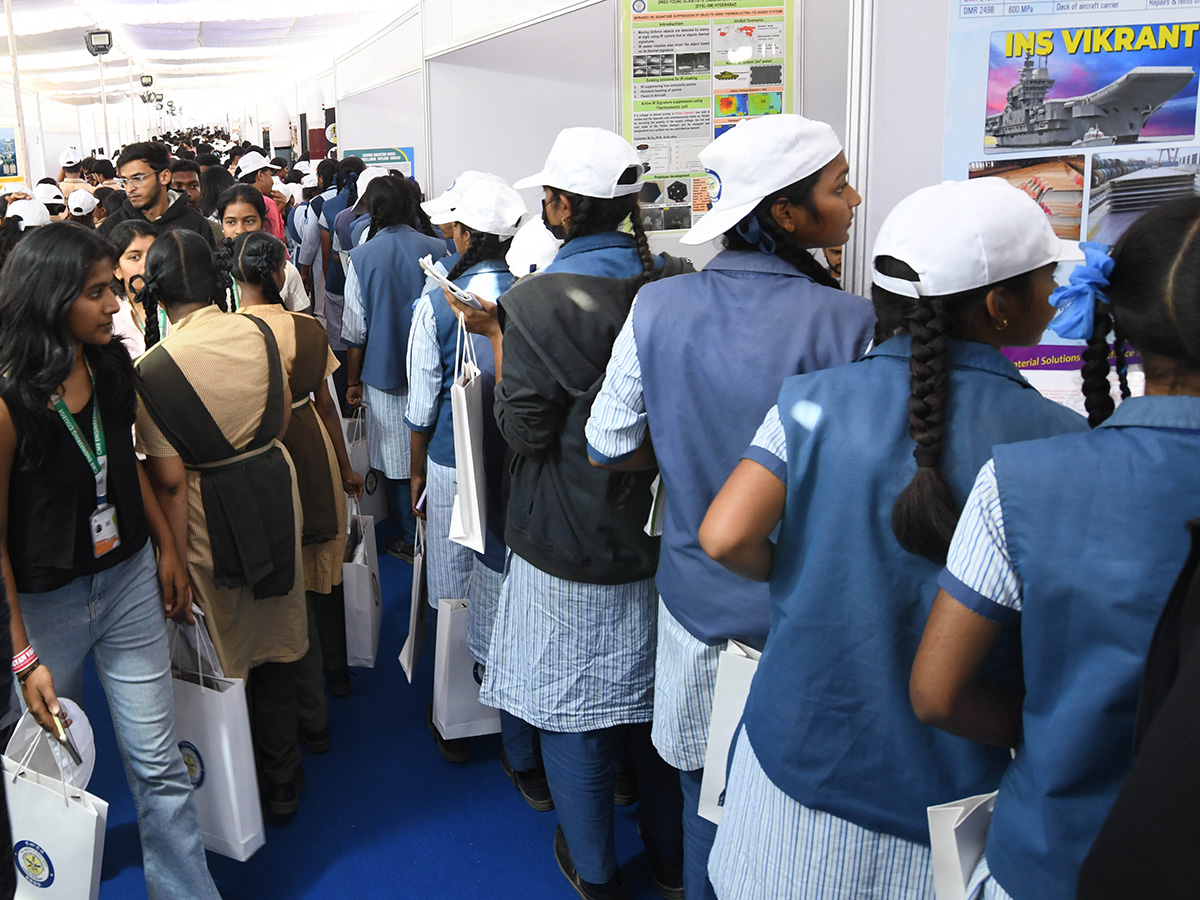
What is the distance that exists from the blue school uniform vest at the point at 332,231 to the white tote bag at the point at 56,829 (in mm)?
4618

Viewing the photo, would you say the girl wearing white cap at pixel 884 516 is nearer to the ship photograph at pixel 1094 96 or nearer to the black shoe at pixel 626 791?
the ship photograph at pixel 1094 96

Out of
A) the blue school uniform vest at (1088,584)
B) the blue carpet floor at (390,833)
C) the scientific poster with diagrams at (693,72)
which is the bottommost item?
the blue carpet floor at (390,833)

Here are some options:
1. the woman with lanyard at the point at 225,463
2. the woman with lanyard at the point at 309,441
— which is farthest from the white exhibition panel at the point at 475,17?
the woman with lanyard at the point at 225,463

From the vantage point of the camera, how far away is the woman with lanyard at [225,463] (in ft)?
7.35

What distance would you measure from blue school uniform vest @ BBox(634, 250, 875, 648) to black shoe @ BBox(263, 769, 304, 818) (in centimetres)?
149

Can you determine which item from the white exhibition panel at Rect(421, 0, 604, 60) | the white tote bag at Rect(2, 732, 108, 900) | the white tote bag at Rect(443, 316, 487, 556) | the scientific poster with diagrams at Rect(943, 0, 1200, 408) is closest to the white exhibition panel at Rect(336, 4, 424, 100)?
the white exhibition panel at Rect(421, 0, 604, 60)

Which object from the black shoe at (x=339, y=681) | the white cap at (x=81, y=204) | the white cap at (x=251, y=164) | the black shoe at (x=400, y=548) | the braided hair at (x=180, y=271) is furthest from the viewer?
the white cap at (x=251, y=164)

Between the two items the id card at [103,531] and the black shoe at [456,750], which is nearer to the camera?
the id card at [103,531]

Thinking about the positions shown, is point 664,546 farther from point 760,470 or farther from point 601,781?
point 601,781

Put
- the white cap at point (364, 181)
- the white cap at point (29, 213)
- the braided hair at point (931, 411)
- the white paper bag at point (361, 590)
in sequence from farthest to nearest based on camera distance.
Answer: the white cap at point (364, 181) → the white cap at point (29, 213) → the white paper bag at point (361, 590) → the braided hair at point (931, 411)

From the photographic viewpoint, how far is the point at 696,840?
75.8 inches

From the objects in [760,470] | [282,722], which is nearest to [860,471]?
[760,470]

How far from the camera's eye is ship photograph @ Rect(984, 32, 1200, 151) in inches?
67.4

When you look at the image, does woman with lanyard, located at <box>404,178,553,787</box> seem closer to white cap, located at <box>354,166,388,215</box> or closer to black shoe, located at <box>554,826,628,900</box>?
black shoe, located at <box>554,826,628,900</box>
